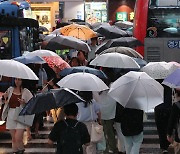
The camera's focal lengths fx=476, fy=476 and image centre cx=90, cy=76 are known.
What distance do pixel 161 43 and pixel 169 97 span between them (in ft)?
19.6

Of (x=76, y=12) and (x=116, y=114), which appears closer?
(x=116, y=114)

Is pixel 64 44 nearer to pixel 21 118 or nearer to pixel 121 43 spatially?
pixel 121 43

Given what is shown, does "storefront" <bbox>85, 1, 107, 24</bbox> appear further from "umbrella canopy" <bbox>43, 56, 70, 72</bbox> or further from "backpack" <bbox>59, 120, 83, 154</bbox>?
"backpack" <bbox>59, 120, 83, 154</bbox>

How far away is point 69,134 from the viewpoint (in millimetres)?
5391

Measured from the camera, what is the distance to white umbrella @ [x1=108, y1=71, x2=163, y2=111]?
6.70 metres

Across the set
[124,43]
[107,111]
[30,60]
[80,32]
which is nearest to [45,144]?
[30,60]

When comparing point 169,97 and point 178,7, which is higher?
point 178,7

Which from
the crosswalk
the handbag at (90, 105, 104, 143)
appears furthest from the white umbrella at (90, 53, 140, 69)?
the handbag at (90, 105, 104, 143)

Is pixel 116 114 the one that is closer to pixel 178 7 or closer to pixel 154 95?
pixel 154 95

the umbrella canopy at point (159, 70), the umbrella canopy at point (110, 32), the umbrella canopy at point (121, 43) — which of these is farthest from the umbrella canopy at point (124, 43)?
the umbrella canopy at point (159, 70)

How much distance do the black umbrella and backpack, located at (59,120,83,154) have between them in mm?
276

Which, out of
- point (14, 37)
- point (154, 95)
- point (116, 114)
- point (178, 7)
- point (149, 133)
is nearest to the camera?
point (154, 95)

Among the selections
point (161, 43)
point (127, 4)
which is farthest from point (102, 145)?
point (127, 4)

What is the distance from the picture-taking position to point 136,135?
698 centimetres
